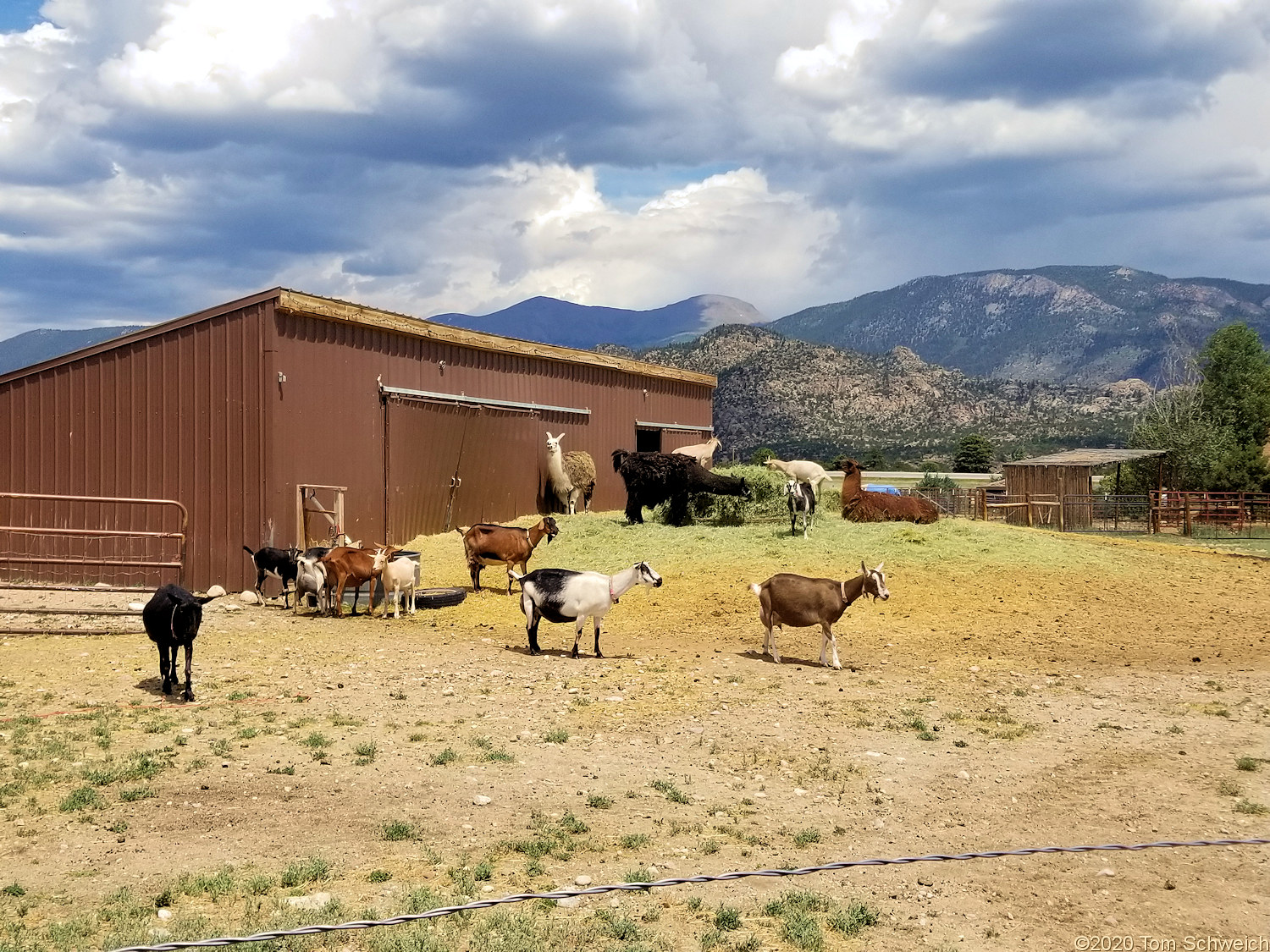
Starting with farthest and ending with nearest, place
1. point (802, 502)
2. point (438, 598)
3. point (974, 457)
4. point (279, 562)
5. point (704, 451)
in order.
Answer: point (974, 457), point (704, 451), point (802, 502), point (438, 598), point (279, 562)

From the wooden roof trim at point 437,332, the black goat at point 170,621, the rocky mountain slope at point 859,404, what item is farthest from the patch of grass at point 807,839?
the rocky mountain slope at point 859,404

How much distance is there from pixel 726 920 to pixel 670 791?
2.26 metres

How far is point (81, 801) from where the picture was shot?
741 cm

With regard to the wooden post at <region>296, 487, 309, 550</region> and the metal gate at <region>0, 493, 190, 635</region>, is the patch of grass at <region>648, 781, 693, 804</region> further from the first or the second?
the metal gate at <region>0, 493, 190, 635</region>

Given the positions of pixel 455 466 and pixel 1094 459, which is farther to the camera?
pixel 1094 459

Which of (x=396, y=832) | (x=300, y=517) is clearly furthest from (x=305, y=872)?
(x=300, y=517)

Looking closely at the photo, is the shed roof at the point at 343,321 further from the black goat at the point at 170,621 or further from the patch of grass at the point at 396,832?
the patch of grass at the point at 396,832

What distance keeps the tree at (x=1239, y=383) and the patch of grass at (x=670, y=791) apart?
46.3 metres

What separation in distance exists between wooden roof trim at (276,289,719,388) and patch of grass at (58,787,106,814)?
12358 mm

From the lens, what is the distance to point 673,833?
7.14 m

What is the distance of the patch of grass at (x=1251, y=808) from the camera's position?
770 centimetres

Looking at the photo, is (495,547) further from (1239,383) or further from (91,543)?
(1239,383)

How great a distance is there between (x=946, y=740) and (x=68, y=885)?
688 centimetres

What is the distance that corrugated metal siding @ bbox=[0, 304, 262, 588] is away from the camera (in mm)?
18453
